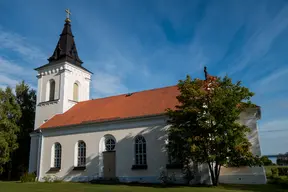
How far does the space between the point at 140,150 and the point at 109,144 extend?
3452 millimetres

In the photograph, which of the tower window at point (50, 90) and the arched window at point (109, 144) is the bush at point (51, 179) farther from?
the tower window at point (50, 90)

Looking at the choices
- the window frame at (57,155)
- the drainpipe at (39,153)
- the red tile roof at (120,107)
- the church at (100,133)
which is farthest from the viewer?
the drainpipe at (39,153)

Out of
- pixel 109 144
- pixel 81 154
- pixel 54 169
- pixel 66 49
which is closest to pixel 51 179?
pixel 54 169

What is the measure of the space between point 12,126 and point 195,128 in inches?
930

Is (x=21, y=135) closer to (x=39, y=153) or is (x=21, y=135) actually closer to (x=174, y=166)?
(x=39, y=153)

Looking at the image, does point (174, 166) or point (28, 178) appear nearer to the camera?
point (174, 166)

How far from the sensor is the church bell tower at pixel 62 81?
105ft

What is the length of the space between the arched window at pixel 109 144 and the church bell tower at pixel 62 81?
29.3 feet

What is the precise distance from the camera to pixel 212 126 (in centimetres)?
1795

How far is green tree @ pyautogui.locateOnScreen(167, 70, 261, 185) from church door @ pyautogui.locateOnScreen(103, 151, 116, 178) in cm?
719

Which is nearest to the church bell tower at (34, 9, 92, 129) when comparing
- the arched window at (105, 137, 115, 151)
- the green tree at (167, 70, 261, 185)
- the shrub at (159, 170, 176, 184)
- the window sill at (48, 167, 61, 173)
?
the window sill at (48, 167, 61, 173)

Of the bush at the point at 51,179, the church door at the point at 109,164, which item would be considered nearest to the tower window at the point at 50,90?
the bush at the point at 51,179

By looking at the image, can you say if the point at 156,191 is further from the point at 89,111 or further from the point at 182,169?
the point at 89,111

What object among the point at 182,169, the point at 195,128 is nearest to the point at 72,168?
the point at 182,169
